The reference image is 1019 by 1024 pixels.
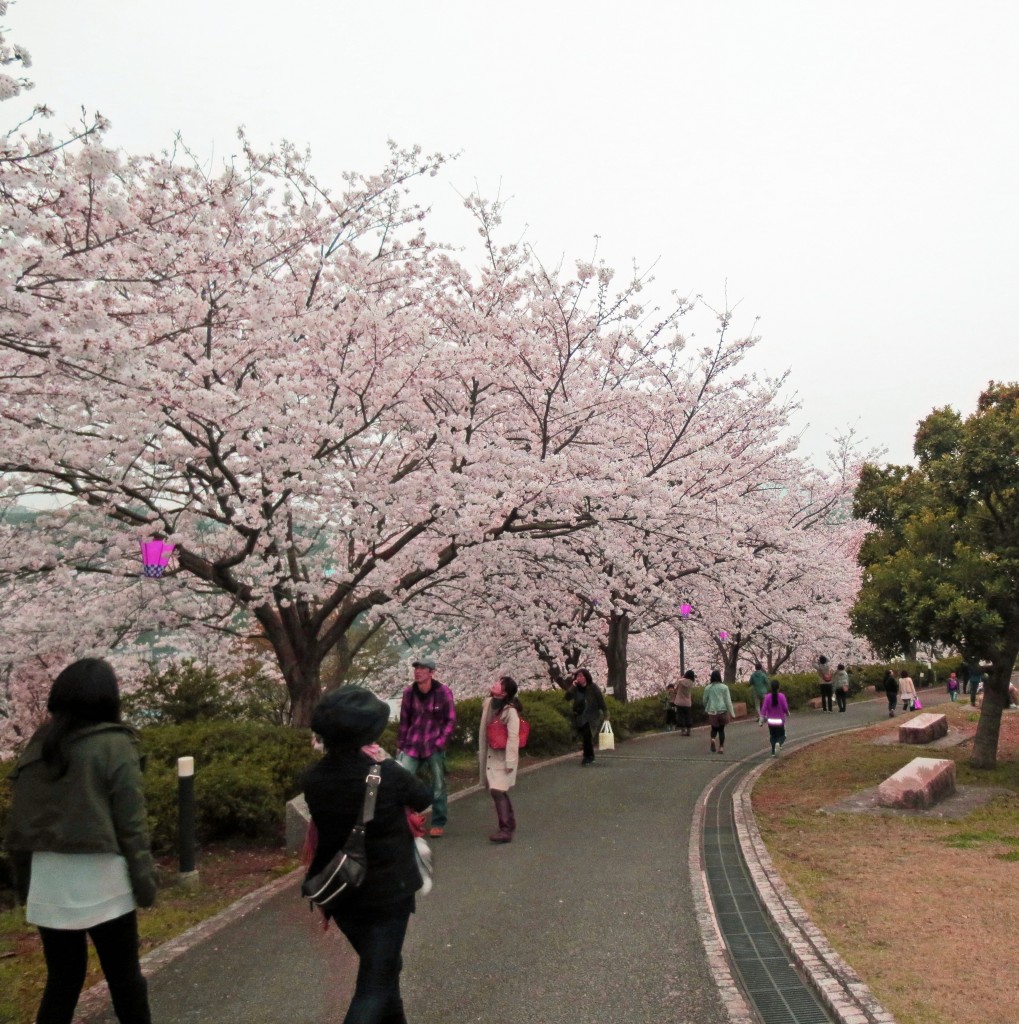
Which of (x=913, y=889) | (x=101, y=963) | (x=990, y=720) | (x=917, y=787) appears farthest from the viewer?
(x=990, y=720)

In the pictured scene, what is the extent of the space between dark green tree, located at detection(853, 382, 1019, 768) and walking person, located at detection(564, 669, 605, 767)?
14.8ft

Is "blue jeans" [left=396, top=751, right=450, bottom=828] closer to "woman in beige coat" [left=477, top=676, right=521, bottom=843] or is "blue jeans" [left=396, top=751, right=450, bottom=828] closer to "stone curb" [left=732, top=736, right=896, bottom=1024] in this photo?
"woman in beige coat" [left=477, top=676, right=521, bottom=843]

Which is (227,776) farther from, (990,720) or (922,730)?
(922,730)

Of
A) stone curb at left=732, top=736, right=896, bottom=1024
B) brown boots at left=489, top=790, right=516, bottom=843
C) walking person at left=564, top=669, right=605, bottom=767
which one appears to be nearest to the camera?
stone curb at left=732, top=736, right=896, bottom=1024

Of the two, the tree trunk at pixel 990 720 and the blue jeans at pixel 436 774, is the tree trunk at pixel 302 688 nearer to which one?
the blue jeans at pixel 436 774

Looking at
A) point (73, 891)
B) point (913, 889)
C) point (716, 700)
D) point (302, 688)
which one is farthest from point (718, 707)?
point (73, 891)

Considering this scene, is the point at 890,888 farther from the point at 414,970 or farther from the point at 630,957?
the point at 414,970

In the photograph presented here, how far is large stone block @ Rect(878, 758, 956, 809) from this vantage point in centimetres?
1030

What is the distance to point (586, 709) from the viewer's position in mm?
14938

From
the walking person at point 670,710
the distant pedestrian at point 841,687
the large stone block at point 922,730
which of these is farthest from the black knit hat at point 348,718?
the distant pedestrian at point 841,687

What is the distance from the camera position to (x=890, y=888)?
A: 6734mm

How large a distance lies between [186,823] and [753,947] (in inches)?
173

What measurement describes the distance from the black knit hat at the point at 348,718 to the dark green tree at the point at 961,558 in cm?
972

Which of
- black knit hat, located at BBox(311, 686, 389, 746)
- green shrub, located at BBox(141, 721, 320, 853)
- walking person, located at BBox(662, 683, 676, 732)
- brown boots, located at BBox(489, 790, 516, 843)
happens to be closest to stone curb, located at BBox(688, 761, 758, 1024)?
brown boots, located at BBox(489, 790, 516, 843)
